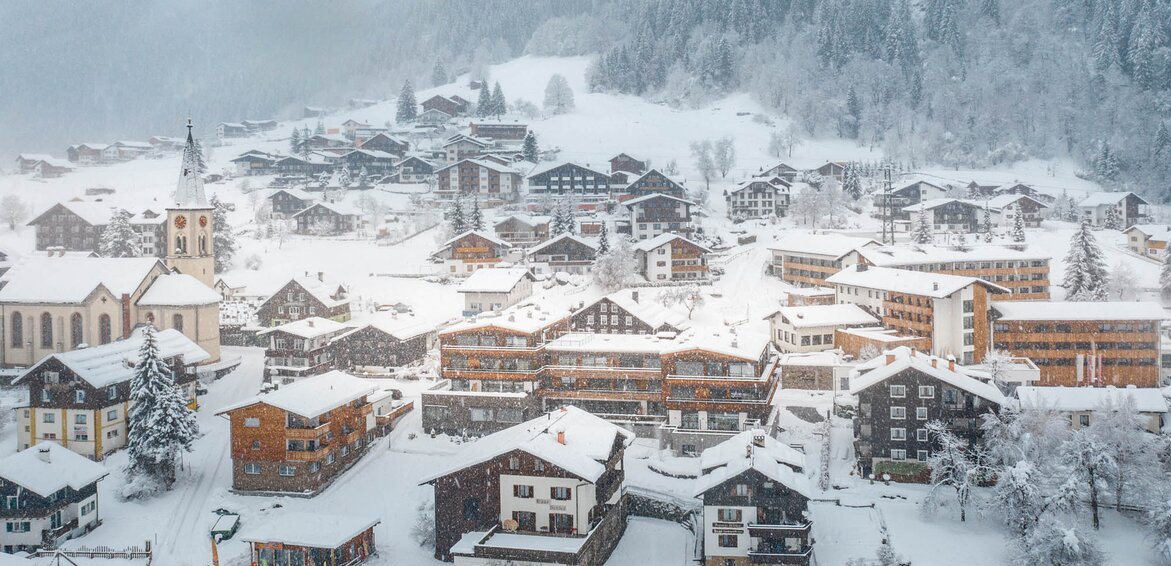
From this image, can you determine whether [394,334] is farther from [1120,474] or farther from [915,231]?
[915,231]

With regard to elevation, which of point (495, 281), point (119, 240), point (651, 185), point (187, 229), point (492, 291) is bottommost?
point (492, 291)

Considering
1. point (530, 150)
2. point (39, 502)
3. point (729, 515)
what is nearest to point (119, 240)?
point (39, 502)

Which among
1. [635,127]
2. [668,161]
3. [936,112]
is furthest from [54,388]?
[936,112]

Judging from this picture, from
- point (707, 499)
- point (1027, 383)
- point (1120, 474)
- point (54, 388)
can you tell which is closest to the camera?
point (707, 499)

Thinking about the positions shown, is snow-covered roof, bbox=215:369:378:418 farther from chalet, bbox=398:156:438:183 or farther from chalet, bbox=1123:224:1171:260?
chalet, bbox=398:156:438:183

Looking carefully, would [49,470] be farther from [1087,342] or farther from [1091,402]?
[1087,342]
